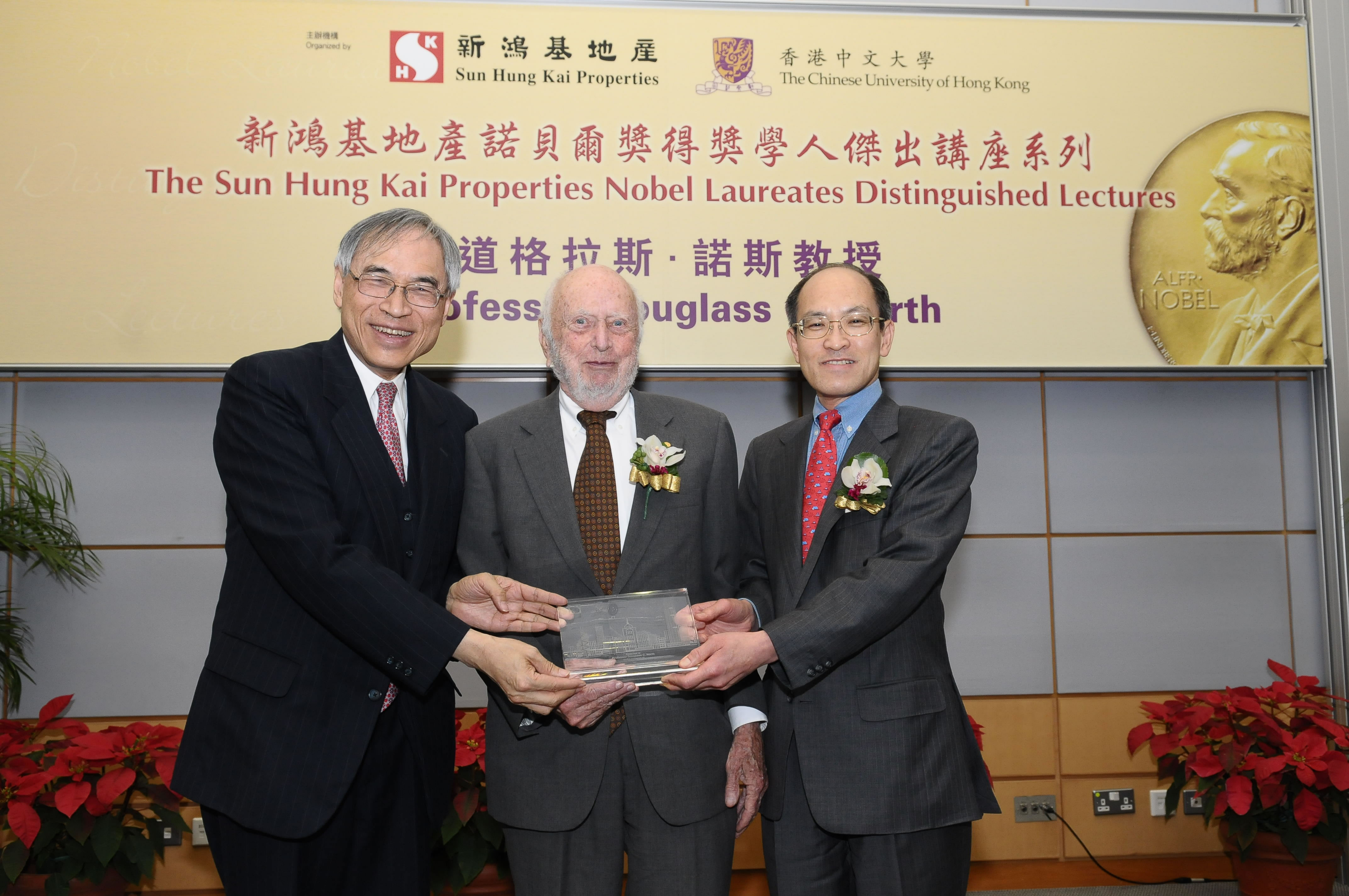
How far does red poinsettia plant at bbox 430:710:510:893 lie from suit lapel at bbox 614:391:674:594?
137cm

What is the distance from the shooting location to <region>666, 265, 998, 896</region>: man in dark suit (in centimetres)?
182

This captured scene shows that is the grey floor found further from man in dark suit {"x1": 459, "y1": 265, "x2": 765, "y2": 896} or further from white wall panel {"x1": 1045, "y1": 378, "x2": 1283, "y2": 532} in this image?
man in dark suit {"x1": 459, "y1": 265, "x2": 765, "y2": 896}

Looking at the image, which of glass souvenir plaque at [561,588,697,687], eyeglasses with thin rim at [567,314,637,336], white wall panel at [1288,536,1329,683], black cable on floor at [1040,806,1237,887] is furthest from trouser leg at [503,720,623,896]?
white wall panel at [1288,536,1329,683]

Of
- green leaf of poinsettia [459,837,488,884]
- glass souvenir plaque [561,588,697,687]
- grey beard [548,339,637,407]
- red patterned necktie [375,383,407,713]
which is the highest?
grey beard [548,339,637,407]

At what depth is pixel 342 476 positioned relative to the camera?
6.02 feet

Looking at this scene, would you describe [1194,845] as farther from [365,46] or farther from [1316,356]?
[365,46]

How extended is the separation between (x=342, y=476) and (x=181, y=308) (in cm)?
199

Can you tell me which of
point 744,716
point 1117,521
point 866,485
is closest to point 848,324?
point 866,485

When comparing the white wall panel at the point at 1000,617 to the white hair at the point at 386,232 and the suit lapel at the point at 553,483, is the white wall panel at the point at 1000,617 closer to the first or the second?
the suit lapel at the point at 553,483

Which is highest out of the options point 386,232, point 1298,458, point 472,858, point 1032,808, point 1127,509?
point 386,232

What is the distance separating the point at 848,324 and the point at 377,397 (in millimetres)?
1105

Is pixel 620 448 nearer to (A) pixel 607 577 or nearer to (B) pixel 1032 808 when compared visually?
(A) pixel 607 577

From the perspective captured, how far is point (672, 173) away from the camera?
3504 millimetres

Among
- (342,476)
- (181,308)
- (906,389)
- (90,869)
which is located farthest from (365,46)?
(90,869)
